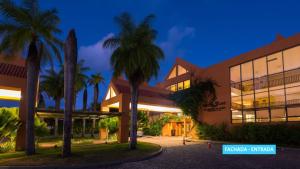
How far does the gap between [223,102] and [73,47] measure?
1875 centimetres

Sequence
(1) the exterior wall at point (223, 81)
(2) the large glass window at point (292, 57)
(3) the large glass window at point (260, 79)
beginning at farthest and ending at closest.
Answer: (3) the large glass window at point (260, 79)
(1) the exterior wall at point (223, 81)
(2) the large glass window at point (292, 57)

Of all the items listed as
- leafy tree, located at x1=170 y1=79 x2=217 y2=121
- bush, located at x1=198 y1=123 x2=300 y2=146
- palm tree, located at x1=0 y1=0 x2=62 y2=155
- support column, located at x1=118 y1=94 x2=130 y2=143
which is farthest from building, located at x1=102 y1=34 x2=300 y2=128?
palm tree, located at x1=0 y1=0 x2=62 y2=155

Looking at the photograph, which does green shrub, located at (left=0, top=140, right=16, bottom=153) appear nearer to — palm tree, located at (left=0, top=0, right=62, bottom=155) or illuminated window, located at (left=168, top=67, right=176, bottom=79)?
palm tree, located at (left=0, top=0, right=62, bottom=155)

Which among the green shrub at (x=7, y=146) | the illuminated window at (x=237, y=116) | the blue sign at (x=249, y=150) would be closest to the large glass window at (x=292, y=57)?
the illuminated window at (x=237, y=116)

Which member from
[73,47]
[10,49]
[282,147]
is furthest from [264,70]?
[10,49]

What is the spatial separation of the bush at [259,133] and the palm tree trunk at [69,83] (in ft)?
55.8

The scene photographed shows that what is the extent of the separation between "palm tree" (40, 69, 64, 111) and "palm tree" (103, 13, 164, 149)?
2005cm

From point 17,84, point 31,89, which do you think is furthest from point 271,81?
point 17,84

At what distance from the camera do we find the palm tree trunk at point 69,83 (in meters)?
13.2

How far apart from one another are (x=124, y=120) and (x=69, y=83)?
10.7m

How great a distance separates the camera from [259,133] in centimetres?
2158

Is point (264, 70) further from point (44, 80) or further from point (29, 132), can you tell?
point (44, 80)

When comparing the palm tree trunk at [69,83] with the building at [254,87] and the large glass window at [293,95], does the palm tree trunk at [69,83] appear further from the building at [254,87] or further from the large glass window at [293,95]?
the large glass window at [293,95]

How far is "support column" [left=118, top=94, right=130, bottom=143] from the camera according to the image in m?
23.1
